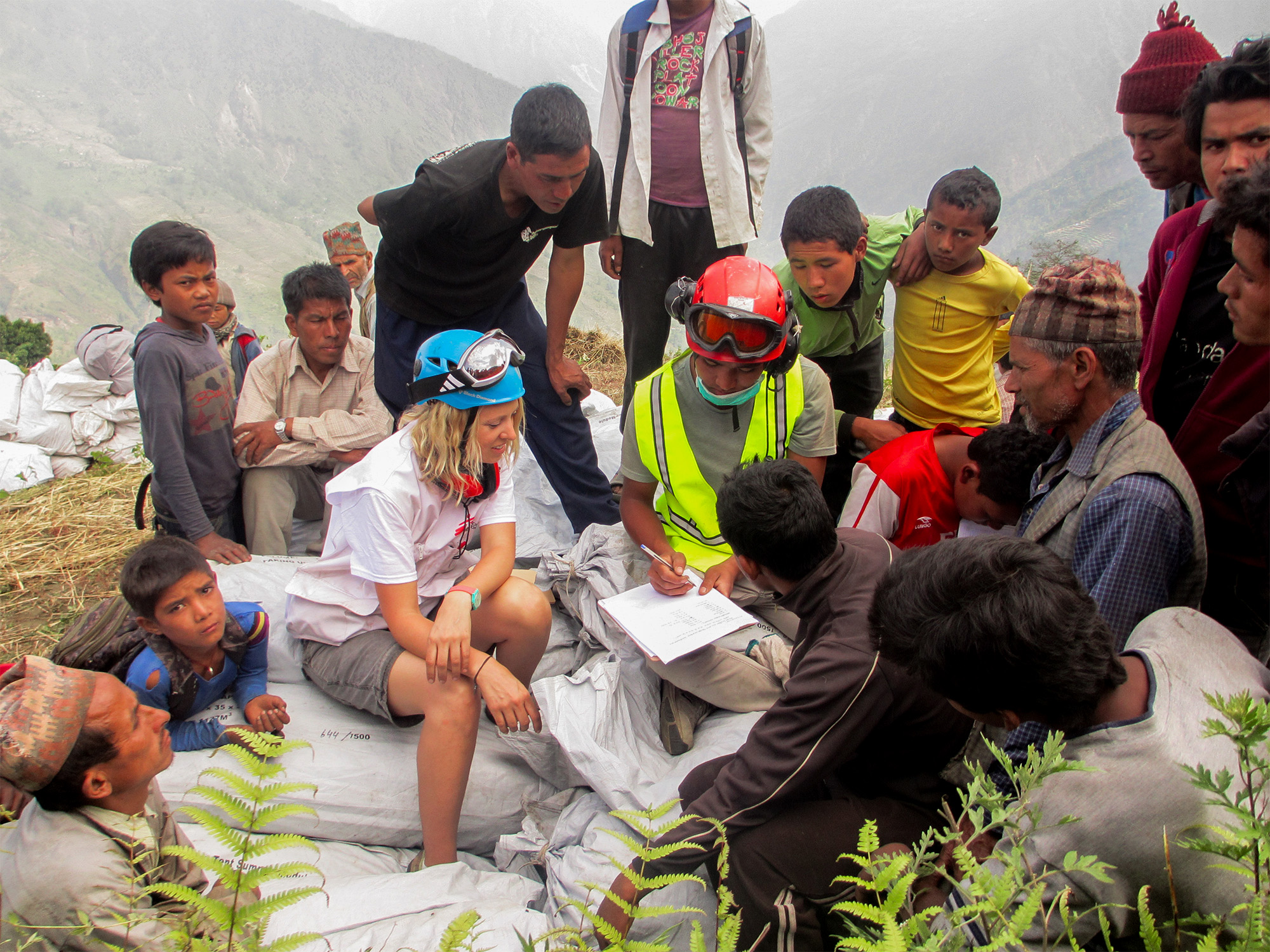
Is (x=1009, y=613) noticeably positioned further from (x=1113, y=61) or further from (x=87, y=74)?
(x=87, y=74)

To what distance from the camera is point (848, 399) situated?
140 inches

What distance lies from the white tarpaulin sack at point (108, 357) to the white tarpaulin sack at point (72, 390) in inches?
1.8

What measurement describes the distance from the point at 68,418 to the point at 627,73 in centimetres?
442

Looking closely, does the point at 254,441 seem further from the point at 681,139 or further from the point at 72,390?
the point at 72,390

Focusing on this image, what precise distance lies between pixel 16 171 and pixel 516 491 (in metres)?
18.5

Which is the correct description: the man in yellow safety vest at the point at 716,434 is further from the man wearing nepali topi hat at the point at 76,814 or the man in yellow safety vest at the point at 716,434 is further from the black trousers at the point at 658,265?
the man wearing nepali topi hat at the point at 76,814

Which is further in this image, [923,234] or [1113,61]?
[1113,61]

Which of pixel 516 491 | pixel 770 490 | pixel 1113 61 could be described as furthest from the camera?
pixel 1113 61

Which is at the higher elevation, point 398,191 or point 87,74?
point 87,74

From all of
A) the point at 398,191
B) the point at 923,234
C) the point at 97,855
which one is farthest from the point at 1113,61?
the point at 97,855

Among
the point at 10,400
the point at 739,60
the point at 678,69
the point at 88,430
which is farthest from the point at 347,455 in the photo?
the point at 10,400

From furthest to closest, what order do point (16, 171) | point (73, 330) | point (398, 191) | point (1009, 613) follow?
point (16, 171) → point (73, 330) → point (398, 191) → point (1009, 613)

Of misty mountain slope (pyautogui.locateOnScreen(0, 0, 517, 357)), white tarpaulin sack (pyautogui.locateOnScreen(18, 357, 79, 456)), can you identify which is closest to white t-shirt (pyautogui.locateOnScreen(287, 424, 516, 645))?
white tarpaulin sack (pyautogui.locateOnScreen(18, 357, 79, 456))

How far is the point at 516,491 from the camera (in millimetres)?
3809
